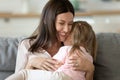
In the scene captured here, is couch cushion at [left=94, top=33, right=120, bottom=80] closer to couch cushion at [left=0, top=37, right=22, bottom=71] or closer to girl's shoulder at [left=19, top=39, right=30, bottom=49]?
girl's shoulder at [left=19, top=39, right=30, bottom=49]

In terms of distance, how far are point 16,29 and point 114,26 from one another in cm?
121

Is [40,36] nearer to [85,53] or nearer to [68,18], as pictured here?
[68,18]

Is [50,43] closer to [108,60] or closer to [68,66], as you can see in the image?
[68,66]

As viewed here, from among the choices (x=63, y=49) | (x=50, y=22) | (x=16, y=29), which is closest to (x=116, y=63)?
(x=63, y=49)

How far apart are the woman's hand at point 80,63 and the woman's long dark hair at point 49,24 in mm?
269

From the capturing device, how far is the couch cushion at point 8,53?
2.03m

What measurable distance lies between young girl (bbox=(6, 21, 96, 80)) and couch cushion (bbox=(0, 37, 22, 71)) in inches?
14.7

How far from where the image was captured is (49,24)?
189 centimetres

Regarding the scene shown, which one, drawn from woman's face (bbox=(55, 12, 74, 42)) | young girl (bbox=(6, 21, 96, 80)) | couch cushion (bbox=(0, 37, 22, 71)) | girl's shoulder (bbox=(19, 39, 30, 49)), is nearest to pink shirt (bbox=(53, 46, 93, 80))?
young girl (bbox=(6, 21, 96, 80))

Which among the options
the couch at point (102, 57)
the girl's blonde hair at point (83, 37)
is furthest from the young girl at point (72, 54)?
the couch at point (102, 57)

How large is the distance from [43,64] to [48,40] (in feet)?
0.67

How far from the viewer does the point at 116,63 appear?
6.20 ft

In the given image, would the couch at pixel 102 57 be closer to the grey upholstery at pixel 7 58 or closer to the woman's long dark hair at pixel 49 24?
the grey upholstery at pixel 7 58

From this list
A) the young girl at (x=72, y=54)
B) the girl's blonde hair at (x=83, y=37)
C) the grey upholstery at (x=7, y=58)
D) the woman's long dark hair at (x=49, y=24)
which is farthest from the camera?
the grey upholstery at (x=7, y=58)
